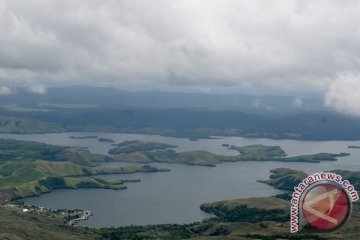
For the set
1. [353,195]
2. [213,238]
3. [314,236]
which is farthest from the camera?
[213,238]

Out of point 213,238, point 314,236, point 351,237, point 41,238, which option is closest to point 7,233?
point 41,238

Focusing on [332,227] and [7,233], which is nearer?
[332,227]

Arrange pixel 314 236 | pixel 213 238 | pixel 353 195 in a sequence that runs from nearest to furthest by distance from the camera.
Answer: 1. pixel 353 195
2. pixel 314 236
3. pixel 213 238

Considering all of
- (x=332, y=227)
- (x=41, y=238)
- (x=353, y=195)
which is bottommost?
(x=41, y=238)

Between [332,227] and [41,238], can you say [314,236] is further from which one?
[332,227]

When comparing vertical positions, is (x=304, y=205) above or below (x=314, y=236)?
above

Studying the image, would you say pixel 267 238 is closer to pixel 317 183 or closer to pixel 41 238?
pixel 41 238
